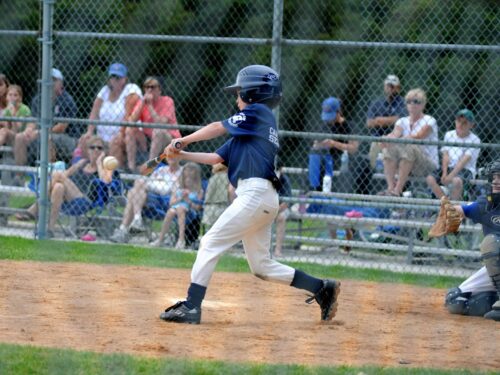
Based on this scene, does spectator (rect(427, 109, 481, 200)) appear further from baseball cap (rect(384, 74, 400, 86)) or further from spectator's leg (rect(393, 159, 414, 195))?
baseball cap (rect(384, 74, 400, 86))

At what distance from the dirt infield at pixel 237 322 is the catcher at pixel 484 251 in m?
0.14

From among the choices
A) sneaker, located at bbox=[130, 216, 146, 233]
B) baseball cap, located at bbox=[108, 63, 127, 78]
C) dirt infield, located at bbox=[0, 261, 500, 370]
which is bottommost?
dirt infield, located at bbox=[0, 261, 500, 370]

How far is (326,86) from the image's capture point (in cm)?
1119

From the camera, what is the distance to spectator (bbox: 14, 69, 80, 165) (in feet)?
34.3

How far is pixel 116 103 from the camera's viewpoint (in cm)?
1040

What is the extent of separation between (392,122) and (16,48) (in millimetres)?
5001

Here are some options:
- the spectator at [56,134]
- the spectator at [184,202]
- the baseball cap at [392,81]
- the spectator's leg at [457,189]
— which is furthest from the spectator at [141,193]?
the spectator's leg at [457,189]

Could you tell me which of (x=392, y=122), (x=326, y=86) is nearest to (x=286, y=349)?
(x=392, y=122)

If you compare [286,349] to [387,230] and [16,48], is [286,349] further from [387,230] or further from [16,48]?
[16,48]

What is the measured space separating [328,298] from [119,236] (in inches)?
180

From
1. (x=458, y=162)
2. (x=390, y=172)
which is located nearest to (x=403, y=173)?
(x=390, y=172)

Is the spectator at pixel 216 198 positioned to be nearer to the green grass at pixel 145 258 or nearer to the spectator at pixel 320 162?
the green grass at pixel 145 258

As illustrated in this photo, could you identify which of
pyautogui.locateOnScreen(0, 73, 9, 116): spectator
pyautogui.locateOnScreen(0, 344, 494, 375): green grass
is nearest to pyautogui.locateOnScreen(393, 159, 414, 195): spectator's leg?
pyautogui.locateOnScreen(0, 73, 9, 116): spectator

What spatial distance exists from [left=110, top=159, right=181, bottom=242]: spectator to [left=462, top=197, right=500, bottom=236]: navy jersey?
4.18 meters
